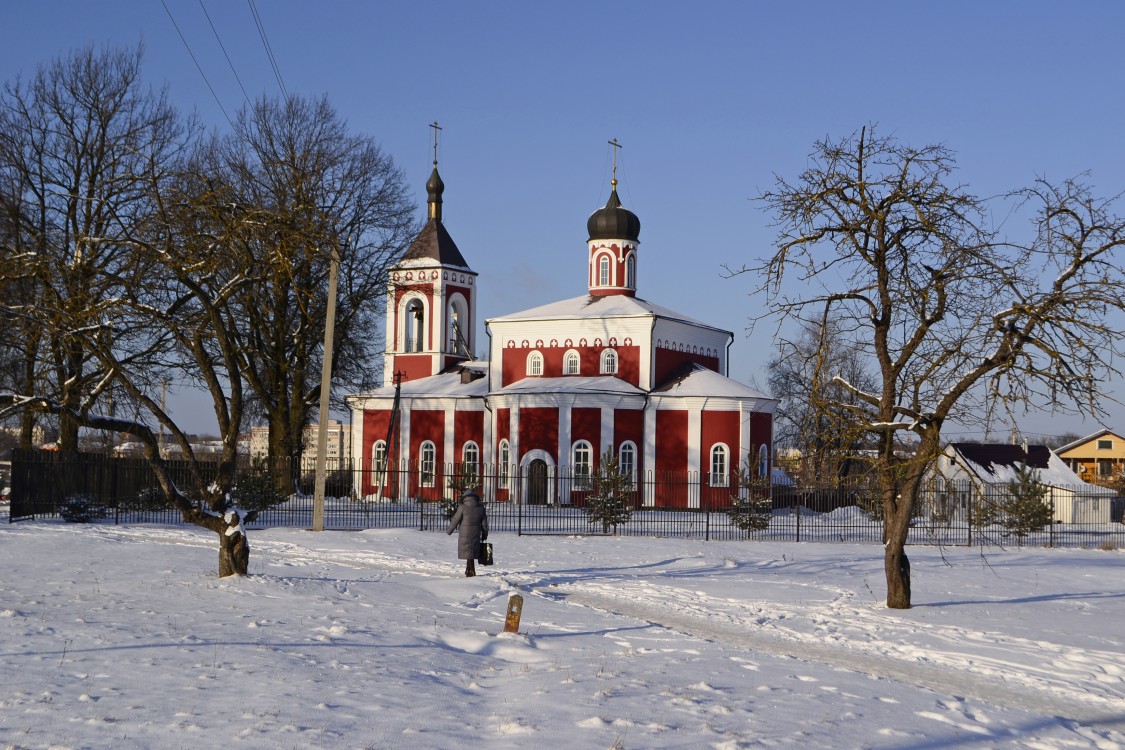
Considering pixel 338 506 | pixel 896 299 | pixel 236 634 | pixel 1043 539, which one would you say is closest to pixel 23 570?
pixel 236 634

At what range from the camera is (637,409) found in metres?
41.3

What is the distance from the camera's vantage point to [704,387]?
41375mm

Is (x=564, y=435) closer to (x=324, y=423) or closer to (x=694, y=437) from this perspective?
(x=694, y=437)

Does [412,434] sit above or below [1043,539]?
above

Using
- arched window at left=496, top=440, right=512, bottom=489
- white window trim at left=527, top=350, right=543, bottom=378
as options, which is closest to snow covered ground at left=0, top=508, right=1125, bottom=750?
arched window at left=496, top=440, right=512, bottom=489

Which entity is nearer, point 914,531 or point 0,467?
point 914,531

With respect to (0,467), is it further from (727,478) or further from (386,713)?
(386,713)

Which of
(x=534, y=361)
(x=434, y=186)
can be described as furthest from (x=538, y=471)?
(x=434, y=186)

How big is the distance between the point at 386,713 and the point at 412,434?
3795 cm

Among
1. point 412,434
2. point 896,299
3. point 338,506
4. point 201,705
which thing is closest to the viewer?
point 201,705

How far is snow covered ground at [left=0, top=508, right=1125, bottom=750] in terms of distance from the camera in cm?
775

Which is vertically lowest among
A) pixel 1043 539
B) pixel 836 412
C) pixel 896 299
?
pixel 1043 539

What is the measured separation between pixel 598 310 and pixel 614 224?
4.38m

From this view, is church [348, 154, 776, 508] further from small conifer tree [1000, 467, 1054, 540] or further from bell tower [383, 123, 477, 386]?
small conifer tree [1000, 467, 1054, 540]
